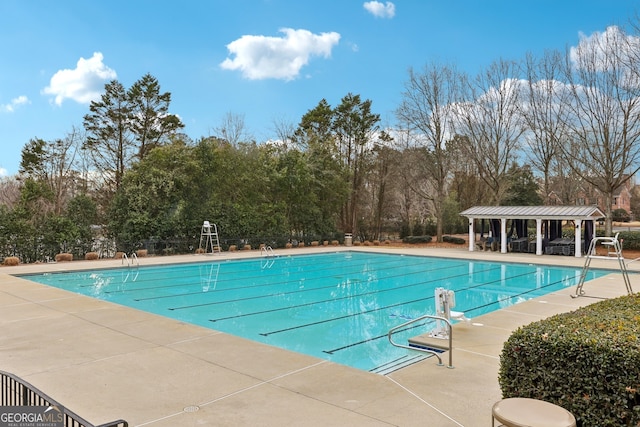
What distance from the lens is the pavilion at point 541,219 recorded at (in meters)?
19.6

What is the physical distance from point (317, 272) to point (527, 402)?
43.0 feet

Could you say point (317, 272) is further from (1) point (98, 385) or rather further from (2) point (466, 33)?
(1) point (98, 385)

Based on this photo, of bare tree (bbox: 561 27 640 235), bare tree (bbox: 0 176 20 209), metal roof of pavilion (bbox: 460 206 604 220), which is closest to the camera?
metal roof of pavilion (bbox: 460 206 604 220)

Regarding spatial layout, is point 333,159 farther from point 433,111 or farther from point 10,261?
point 10,261

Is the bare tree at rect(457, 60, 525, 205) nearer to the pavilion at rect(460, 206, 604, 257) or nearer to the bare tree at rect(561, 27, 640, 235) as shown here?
the pavilion at rect(460, 206, 604, 257)

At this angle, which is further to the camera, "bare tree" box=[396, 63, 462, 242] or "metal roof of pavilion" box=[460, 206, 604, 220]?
"bare tree" box=[396, 63, 462, 242]

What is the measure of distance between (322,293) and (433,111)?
1913cm

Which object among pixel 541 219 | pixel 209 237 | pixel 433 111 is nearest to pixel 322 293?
pixel 209 237

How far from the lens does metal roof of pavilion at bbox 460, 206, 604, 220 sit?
19.5m

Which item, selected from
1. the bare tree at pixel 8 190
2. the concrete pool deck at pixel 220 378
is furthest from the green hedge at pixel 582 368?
the bare tree at pixel 8 190

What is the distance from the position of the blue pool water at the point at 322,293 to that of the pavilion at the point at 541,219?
4189 millimetres

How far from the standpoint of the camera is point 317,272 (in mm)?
15883

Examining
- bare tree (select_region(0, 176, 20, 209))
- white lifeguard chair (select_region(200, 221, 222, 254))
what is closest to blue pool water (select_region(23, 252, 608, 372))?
white lifeguard chair (select_region(200, 221, 222, 254))

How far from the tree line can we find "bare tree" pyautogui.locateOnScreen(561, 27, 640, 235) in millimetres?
60
